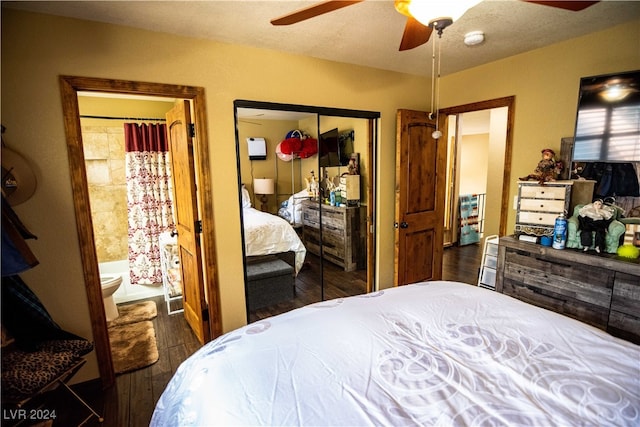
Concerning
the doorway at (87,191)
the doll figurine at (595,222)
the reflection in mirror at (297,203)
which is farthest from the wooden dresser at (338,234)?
the doll figurine at (595,222)

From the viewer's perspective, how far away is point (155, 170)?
Answer: 356 centimetres

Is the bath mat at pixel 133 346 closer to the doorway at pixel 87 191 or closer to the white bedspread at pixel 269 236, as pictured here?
the doorway at pixel 87 191

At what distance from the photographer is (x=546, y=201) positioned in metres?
2.36

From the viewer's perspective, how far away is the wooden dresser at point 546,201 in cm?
228

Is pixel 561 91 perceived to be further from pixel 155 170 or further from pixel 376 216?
pixel 155 170

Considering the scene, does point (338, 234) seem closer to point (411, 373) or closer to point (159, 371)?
point (159, 371)

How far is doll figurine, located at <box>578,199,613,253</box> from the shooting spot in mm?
2045

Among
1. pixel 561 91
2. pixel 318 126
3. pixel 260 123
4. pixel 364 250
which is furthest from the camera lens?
pixel 364 250

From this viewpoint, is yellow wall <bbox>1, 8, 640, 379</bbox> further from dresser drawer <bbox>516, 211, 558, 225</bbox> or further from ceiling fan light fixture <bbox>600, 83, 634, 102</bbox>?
dresser drawer <bbox>516, 211, 558, 225</bbox>

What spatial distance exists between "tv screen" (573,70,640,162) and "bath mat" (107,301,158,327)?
4.14 m

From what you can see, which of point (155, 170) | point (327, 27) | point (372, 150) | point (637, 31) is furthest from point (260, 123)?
point (637, 31)

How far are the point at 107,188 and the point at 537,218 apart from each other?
4.38m

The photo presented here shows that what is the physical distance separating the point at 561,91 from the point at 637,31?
51 centimetres

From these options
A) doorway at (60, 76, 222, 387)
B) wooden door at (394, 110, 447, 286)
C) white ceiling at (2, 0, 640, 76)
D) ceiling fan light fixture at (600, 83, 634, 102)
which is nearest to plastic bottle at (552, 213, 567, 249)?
ceiling fan light fixture at (600, 83, 634, 102)
